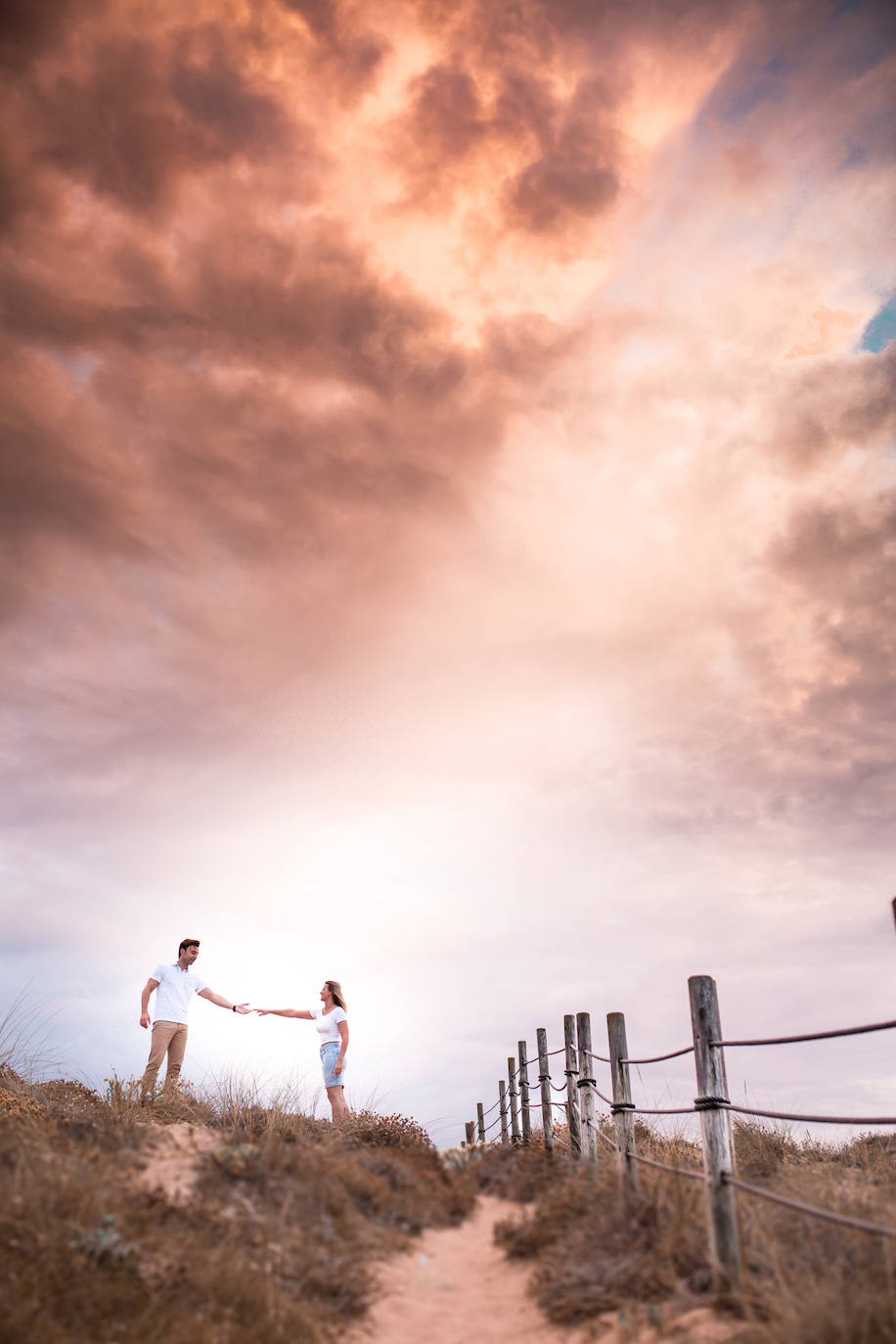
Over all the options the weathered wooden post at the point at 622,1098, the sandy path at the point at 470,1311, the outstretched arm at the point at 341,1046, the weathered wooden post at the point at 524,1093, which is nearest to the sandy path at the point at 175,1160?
the sandy path at the point at 470,1311

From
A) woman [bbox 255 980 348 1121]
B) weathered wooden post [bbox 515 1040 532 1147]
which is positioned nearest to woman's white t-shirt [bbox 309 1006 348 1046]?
woman [bbox 255 980 348 1121]

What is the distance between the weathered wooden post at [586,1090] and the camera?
10836 millimetres

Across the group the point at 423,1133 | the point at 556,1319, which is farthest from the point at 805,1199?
the point at 423,1133

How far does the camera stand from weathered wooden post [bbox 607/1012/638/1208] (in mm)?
8062

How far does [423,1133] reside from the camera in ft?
40.0

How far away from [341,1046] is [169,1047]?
8.24 feet

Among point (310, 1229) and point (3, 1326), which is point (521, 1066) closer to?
point (310, 1229)

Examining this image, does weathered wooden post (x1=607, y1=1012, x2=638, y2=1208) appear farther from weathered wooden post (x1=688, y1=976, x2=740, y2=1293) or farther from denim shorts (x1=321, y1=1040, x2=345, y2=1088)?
denim shorts (x1=321, y1=1040, x2=345, y2=1088)

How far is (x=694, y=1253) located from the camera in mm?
6223

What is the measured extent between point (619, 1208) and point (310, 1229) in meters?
2.50

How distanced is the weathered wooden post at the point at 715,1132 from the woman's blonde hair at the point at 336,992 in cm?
674

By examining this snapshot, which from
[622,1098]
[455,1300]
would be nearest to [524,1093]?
[622,1098]

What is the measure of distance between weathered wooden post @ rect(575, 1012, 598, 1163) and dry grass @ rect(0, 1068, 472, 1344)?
2357mm

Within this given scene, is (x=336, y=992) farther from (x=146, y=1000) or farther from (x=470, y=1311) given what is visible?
(x=470, y=1311)
